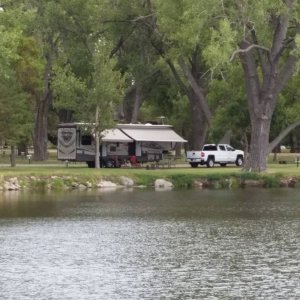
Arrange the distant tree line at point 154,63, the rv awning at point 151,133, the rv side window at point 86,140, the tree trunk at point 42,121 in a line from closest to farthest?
the distant tree line at point 154,63 → the rv side window at point 86,140 → the rv awning at point 151,133 → the tree trunk at point 42,121

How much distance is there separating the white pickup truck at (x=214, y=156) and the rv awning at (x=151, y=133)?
178 centimetres

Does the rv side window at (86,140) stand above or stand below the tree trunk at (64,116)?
below

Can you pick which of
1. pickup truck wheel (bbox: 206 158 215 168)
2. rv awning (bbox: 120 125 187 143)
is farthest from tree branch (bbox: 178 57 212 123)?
pickup truck wheel (bbox: 206 158 215 168)

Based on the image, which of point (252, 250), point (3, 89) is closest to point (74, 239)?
point (252, 250)

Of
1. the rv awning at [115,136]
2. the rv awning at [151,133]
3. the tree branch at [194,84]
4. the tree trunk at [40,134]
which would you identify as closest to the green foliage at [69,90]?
the rv awning at [115,136]

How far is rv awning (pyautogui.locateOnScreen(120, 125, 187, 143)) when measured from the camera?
63094mm

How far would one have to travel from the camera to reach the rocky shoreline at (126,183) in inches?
1914

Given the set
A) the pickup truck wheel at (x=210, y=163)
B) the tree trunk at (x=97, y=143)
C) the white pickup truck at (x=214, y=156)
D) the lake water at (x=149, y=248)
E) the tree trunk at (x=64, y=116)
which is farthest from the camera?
the tree trunk at (x=64, y=116)

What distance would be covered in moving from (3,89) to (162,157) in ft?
48.0

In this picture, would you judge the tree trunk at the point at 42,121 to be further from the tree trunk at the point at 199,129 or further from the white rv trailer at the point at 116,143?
the tree trunk at the point at 199,129

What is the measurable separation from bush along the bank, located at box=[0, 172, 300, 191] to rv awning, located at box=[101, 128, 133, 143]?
8715 mm

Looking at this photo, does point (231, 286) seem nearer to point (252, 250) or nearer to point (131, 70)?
point (252, 250)

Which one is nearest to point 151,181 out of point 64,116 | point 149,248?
point 149,248

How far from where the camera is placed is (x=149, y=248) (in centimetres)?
2622
